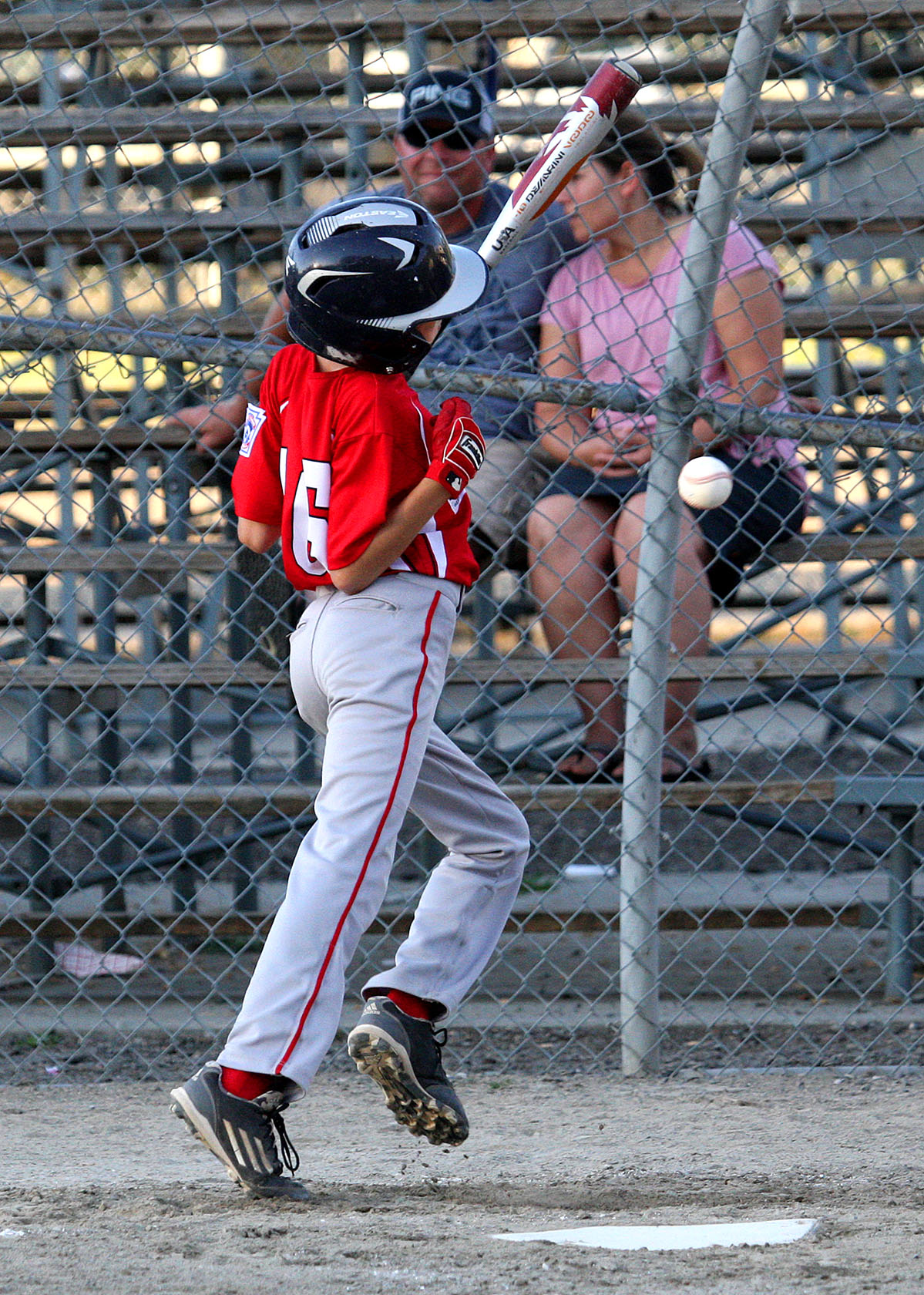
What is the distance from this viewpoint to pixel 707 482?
3246mm

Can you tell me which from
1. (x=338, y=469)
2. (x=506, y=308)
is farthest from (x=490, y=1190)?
(x=506, y=308)

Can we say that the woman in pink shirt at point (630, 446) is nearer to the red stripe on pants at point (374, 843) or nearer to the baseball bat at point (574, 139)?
the baseball bat at point (574, 139)

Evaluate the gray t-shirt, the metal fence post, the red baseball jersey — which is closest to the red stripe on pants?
the red baseball jersey

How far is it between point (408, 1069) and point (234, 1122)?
335 millimetres

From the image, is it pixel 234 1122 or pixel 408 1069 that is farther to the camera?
pixel 408 1069

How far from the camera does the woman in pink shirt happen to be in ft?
13.0

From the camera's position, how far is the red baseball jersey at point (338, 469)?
8.53 feet

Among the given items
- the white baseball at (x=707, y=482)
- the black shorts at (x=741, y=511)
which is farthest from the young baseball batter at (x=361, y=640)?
the black shorts at (x=741, y=511)

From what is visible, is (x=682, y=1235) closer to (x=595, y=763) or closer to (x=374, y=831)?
(x=374, y=831)

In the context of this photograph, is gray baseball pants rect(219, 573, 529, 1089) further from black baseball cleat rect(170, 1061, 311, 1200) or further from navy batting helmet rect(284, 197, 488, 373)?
navy batting helmet rect(284, 197, 488, 373)

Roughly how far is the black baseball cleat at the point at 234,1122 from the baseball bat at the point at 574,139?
1641mm

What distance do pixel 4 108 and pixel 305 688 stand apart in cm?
499

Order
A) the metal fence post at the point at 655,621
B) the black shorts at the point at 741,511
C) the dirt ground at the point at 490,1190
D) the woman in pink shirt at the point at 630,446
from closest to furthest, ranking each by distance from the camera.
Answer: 1. the dirt ground at the point at 490,1190
2. the metal fence post at the point at 655,621
3. the woman in pink shirt at the point at 630,446
4. the black shorts at the point at 741,511

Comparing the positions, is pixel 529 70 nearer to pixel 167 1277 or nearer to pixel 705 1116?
pixel 705 1116
